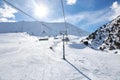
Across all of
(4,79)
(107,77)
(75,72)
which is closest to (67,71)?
(75,72)

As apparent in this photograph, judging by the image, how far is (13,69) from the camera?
15070 mm

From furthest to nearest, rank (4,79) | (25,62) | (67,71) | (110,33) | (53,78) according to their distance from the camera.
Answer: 1. (110,33)
2. (25,62)
3. (67,71)
4. (53,78)
5. (4,79)

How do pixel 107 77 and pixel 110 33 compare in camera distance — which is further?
pixel 110 33

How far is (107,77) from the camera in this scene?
580 inches

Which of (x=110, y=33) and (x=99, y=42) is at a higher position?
(x=110, y=33)

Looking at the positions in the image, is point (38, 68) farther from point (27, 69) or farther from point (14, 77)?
point (14, 77)

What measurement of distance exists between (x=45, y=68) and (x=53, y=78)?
297 centimetres

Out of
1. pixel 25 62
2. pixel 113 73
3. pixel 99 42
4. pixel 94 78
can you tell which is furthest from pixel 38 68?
pixel 99 42

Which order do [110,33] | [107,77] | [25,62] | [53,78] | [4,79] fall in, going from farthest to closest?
1. [110,33]
2. [25,62]
3. [107,77]
4. [53,78]
5. [4,79]

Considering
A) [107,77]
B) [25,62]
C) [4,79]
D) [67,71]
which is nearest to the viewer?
[4,79]

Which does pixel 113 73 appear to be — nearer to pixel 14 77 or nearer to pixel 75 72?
pixel 75 72

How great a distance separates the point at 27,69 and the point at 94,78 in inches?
271

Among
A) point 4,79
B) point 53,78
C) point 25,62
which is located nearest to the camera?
point 4,79

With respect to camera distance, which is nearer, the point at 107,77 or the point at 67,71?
the point at 107,77
